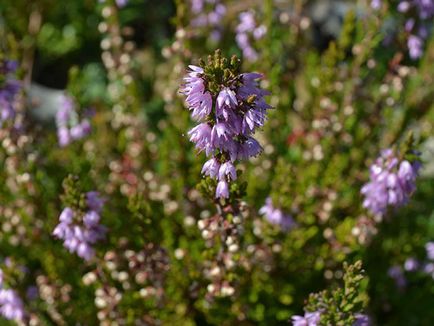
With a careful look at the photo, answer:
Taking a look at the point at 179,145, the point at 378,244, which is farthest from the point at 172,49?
the point at 378,244

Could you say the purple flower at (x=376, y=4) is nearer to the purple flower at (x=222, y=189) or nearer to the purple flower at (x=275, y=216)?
the purple flower at (x=275, y=216)

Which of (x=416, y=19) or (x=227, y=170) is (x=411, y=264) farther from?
(x=227, y=170)

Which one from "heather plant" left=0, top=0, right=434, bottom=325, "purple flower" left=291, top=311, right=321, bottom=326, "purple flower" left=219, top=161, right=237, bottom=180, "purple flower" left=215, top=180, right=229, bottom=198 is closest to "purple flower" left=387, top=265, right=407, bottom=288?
"heather plant" left=0, top=0, right=434, bottom=325

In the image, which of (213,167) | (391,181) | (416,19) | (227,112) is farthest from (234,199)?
(416,19)

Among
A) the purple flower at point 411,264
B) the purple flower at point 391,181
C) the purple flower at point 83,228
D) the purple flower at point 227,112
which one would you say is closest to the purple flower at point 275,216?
the purple flower at point 391,181

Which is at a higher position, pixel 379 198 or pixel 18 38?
pixel 18 38

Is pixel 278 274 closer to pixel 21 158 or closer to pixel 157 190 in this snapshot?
pixel 157 190
